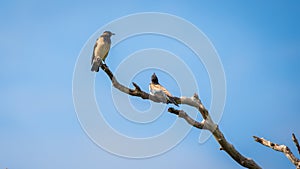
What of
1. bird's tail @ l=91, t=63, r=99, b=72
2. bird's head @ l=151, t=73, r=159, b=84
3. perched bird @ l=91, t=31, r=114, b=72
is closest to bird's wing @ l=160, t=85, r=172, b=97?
bird's head @ l=151, t=73, r=159, b=84

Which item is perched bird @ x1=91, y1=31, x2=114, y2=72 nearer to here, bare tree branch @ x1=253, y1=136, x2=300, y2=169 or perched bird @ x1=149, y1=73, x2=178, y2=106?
perched bird @ x1=149, y1=73, x2=178, y2=106

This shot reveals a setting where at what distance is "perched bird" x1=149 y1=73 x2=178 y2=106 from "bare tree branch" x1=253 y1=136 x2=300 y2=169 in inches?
63.5

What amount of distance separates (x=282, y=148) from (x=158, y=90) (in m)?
3.29

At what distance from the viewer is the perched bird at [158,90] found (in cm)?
800

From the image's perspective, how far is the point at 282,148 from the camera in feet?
21.3

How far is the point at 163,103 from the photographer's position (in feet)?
27.1

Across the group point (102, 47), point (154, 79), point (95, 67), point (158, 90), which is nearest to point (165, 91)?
point (158, 90)

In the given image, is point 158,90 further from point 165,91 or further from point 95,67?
point 95,67

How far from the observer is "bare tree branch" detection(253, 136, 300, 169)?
20.9 feet

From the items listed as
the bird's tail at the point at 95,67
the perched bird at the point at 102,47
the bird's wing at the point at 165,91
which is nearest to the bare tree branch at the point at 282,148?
the bird's wing at the point at 165,91

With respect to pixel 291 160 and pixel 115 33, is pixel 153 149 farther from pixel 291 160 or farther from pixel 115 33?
pixel 115 33

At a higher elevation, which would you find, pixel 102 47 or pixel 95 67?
pixel 102 47

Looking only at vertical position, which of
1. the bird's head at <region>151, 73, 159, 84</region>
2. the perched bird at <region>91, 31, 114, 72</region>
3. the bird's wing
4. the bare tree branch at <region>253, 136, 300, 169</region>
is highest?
the perched bird at <region>91, 31, 114, 72</region>

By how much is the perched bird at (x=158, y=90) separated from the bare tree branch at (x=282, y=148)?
161cm
